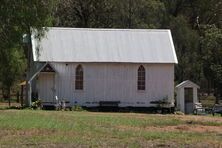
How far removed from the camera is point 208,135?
75.2 feet

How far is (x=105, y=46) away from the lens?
49.3m

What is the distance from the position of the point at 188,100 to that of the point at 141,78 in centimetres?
500

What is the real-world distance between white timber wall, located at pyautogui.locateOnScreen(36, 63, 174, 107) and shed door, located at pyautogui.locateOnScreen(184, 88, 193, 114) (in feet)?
9.05

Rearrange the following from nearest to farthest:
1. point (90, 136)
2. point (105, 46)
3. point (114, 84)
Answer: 1. point (90, 136)
2. point (114, 84)
3. point (105, 46)

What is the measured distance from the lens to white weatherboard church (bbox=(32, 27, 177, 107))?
156 feet

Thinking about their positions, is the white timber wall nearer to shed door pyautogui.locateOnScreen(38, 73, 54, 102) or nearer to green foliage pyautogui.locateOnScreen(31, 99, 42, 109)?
shed door pyautogui.locateOnScreen(38, 73, 54, 102)

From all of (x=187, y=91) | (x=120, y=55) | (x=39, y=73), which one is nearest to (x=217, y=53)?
(x=187, y=91)

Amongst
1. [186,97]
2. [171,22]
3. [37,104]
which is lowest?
[37,104]

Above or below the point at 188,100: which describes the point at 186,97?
above

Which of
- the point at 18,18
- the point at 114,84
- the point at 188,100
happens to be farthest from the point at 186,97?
the point at 18,18

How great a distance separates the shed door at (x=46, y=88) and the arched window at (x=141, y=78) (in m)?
7.03

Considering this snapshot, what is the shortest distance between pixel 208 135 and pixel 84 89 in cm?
2545

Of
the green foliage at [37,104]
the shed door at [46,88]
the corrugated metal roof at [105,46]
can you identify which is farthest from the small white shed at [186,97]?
the green foliage at [37,104]

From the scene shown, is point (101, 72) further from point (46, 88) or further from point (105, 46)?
point (46, 88)
